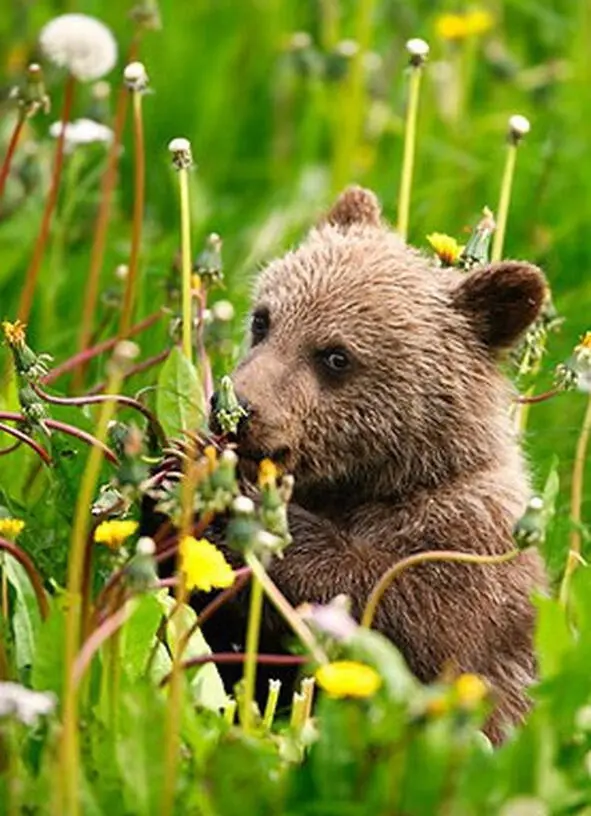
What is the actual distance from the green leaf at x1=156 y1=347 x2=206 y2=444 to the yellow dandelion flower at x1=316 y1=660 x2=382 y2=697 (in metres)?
1.28

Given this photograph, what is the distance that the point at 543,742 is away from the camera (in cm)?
329

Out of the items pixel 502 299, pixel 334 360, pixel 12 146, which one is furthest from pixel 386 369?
pixel 12 146

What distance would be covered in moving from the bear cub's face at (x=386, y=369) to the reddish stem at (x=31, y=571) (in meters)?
0.63

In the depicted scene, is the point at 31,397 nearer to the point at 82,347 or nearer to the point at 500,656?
the point at 500,656

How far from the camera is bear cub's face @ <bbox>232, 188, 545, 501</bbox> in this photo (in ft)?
14.1

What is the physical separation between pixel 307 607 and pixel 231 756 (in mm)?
484

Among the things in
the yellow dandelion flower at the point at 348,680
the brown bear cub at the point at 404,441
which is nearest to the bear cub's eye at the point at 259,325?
the brown bear cub at the point at 404,441

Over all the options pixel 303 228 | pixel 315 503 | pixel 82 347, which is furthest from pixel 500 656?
pixel 303 228

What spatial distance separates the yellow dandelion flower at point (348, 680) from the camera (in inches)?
123

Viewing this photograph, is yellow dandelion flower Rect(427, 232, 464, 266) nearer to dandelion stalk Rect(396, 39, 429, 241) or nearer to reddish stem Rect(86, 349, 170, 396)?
dandelion stalk Rect(396, 39, 429, 241)

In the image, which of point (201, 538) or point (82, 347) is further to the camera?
point (82, 347)

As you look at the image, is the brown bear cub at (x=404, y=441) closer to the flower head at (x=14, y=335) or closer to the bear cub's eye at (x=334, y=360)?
the bear cub's eye at (x=334, y=360)

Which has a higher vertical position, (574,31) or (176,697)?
(574,31)

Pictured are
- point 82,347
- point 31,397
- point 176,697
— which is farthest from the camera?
point 82,347
